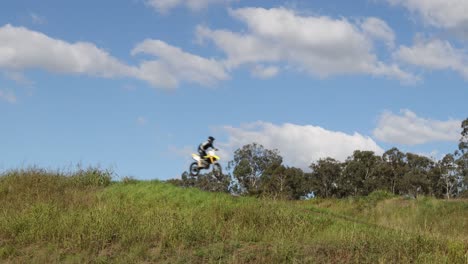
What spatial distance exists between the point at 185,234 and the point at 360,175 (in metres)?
62.3

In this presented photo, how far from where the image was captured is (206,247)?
12492 millimetres

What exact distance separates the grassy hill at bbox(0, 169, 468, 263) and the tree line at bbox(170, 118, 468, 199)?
46.0 metres

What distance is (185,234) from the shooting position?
13.2 m

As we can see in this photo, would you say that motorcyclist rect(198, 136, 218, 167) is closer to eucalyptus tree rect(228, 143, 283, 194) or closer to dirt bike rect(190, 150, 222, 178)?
dirt bike rect(190, 150, 222, 178)

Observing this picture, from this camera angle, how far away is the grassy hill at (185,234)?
460 inches

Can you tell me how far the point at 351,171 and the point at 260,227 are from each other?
58.7m

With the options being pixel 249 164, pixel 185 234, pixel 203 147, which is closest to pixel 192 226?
pixel 185 234

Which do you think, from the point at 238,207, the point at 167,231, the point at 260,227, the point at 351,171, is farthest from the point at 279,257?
the point at 351,171

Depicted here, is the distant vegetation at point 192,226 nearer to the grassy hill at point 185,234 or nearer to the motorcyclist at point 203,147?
the grassy hill at point 185,234

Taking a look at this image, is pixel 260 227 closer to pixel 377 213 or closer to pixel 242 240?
pixel 242 240

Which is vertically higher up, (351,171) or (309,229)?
(351,171)

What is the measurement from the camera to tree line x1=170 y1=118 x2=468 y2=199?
67.8 meters

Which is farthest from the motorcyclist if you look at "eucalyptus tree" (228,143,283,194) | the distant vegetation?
"eucalyptus tree" (228,143,283,194)

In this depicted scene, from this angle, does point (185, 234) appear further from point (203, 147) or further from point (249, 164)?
point (249, 164)
